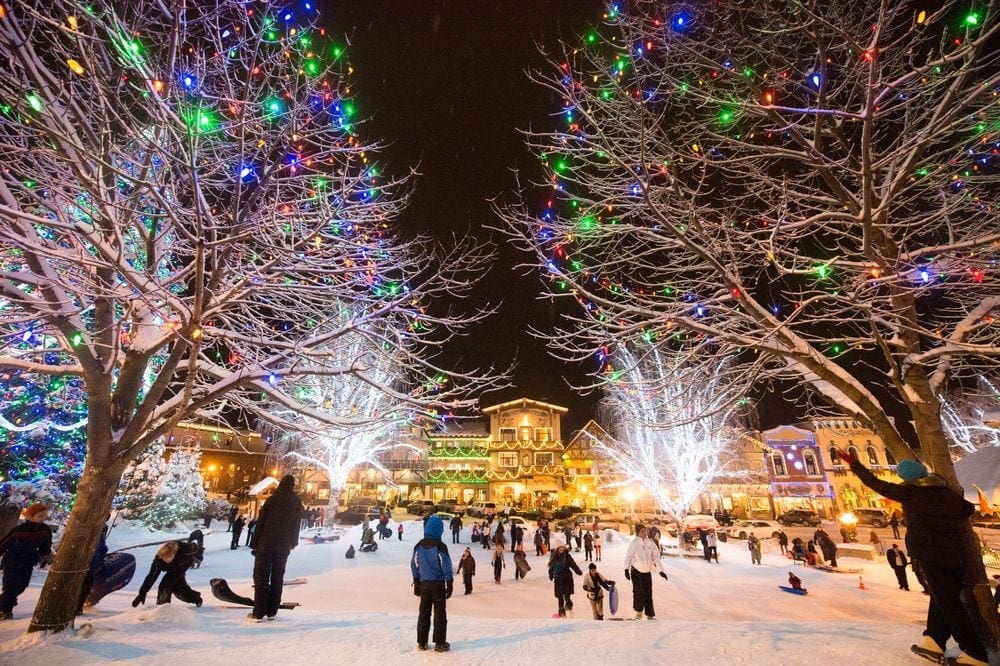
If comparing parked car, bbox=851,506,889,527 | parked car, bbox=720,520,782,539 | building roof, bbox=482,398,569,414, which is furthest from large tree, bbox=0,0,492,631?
building roof, bbox=482,398,569,414

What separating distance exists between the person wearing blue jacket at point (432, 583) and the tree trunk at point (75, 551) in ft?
13.2

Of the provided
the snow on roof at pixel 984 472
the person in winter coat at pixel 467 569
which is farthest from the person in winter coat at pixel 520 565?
the snow on roof at pixel 984 472

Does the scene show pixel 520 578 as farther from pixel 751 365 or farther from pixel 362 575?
pixel 751 365

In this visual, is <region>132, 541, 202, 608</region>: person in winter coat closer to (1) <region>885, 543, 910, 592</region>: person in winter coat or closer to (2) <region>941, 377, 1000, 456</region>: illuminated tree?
(1) <region>885, 543, 910, 592</region>: person in winter coat

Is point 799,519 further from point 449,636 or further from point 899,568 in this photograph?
point 449,636

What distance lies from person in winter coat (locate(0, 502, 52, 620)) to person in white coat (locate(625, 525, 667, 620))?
30.6 feet

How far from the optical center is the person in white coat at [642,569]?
8.23 meters

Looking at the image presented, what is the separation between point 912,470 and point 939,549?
30.0 inches

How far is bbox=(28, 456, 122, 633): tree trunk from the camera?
5113 millimetres

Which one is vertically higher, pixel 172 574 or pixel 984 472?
pixel 984 472

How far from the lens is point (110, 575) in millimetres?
7160

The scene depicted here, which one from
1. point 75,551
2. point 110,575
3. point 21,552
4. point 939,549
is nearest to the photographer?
point 939,549

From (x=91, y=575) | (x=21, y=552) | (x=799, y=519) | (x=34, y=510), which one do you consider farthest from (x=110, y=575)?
(x=799, y=519)

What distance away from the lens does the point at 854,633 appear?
5.86 meters
